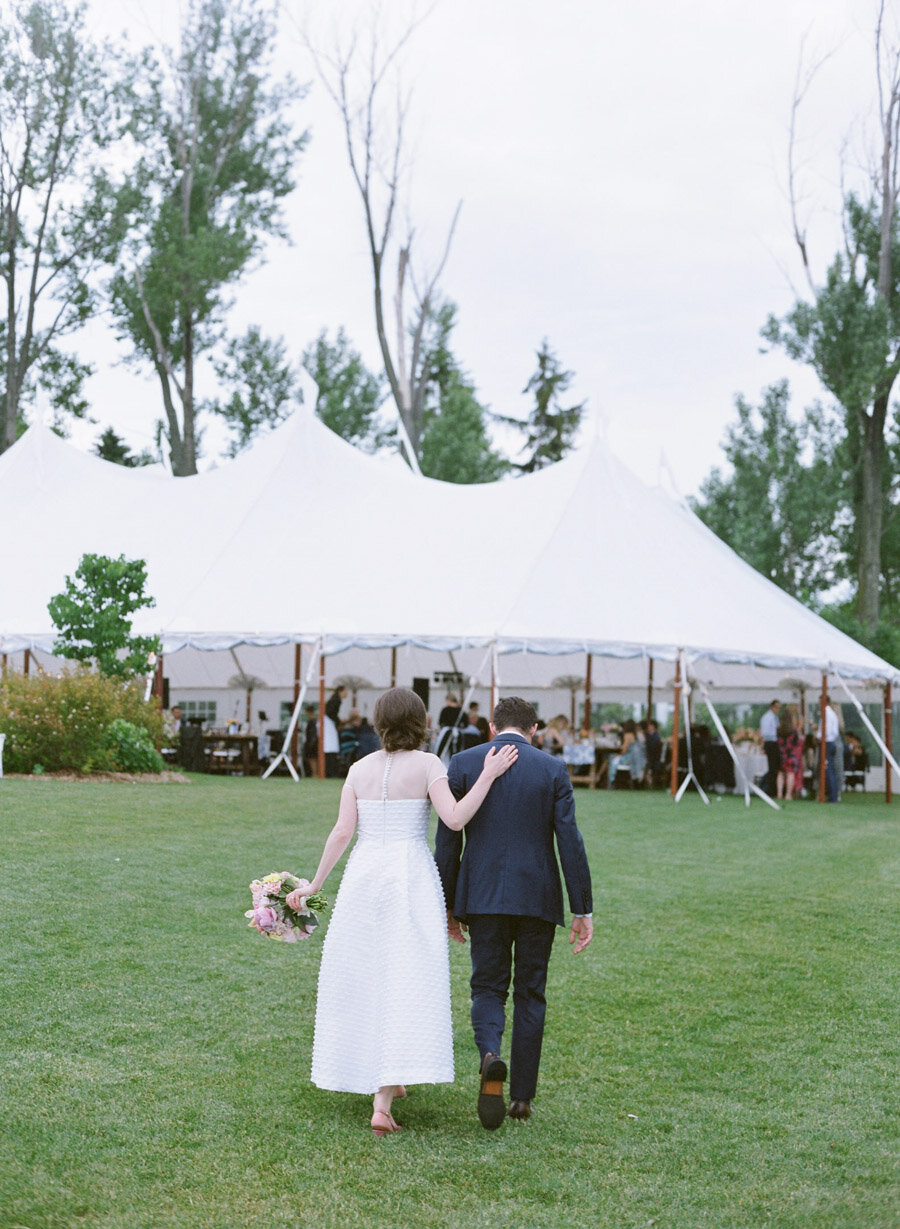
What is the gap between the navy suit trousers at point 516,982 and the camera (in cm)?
493

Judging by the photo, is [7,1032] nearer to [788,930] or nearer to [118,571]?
[788,930]

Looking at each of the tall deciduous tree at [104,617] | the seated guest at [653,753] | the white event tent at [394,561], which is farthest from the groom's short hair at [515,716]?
the seated guest at [653,753]

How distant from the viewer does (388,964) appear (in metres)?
4.71

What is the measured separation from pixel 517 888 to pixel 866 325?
26.0 metres

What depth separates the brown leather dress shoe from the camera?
4.72 metres

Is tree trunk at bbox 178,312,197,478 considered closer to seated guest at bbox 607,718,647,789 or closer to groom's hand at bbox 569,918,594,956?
seated guest at bbox 607,718,647,789

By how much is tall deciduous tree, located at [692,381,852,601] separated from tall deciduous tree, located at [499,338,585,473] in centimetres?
1146

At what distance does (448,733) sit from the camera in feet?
70.7

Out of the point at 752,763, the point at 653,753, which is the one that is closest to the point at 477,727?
the point at 653,753

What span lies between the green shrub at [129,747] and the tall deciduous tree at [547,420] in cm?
3525

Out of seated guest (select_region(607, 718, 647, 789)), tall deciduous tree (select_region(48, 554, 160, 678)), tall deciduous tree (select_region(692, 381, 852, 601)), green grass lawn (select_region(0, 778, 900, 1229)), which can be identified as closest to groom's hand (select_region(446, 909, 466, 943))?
green grass lawn (select_region(0, 778, 900, 1229))

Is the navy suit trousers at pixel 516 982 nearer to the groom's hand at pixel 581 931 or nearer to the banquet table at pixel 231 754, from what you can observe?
the groom's hand at pixel 581 931

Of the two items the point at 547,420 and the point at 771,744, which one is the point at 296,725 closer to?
the point at 771,744

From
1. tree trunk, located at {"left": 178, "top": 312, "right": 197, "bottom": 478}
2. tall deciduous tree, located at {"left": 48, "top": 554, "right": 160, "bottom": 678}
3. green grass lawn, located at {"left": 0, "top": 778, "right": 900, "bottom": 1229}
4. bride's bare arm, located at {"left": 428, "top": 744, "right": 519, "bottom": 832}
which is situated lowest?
green grass lawn, located at {"left": 0, "top": 778, "right": 900, "bottom": 1229}
